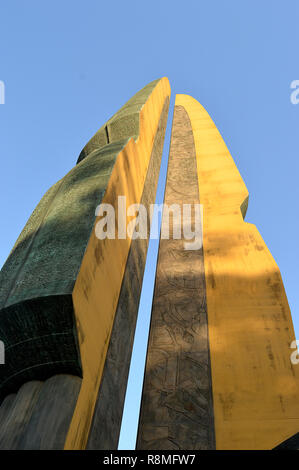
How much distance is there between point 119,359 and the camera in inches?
149

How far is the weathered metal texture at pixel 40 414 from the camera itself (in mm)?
2453

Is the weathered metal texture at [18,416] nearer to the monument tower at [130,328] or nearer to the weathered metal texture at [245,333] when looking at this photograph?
the monument tower at [130,328]

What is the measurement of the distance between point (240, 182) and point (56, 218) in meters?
3.75

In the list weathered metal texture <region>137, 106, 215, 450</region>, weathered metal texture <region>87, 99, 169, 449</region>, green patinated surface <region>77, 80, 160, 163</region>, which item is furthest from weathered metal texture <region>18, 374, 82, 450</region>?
green patinated surface <region>77, 80, 160, 163</region>

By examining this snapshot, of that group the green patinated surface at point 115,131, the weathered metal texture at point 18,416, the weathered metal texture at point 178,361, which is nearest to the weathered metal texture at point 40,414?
the weathered metal texture at point 18,416

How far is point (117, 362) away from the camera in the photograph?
3.72 metres

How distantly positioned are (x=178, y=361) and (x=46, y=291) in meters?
1.90

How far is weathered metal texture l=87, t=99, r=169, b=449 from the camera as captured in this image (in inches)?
125

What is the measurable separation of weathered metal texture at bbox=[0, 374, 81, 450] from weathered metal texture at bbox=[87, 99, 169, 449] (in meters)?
0.44

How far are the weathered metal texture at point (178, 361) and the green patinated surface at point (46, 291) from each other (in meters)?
1.16

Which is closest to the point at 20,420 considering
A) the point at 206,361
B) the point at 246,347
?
the point at 206,361

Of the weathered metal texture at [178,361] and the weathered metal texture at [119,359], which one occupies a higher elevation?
the weathered metal texture at [119,359]

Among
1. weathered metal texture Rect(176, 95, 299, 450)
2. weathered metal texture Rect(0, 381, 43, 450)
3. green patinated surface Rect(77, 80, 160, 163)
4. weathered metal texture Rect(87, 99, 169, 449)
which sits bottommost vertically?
weathered metal texture Rect(176, 95, 299, 450)

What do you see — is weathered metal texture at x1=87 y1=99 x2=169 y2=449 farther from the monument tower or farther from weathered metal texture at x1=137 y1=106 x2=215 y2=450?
weathered metal texture at x1=137 y1=106 x2=215 y2=450
